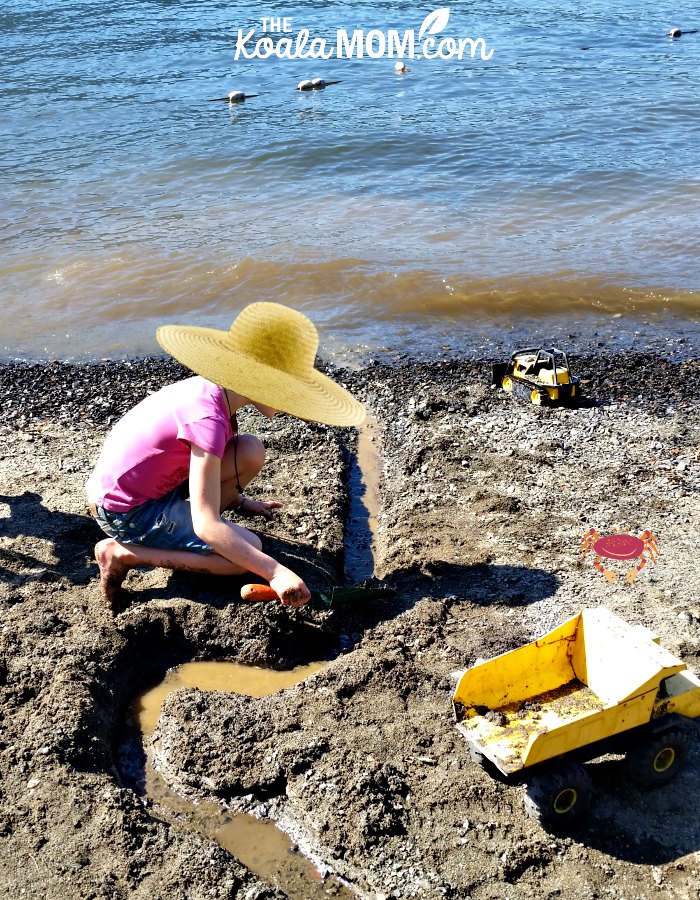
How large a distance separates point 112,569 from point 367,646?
1.27 m

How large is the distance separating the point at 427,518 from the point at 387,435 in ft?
3.90

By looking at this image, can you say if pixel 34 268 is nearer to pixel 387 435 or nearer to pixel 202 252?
pixel 202 252

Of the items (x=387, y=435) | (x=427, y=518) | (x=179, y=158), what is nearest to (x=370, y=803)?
(x=427, y=518)

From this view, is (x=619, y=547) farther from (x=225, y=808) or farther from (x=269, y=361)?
(x=225, y=808)

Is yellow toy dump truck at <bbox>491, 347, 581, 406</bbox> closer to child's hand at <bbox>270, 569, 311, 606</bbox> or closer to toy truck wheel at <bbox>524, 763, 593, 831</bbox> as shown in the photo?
child's hand at <bbox>270, 569, 311, 606</bbox>

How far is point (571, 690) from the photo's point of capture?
3.52m

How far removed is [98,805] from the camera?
9.98ft

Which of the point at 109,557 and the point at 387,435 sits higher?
the point at 109,557

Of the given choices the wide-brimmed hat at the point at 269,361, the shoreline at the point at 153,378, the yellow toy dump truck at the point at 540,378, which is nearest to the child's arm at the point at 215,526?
the wide-brimmed hat at the point at 269,361

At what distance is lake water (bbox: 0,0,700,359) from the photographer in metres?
8.50

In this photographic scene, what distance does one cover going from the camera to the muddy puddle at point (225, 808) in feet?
9.61

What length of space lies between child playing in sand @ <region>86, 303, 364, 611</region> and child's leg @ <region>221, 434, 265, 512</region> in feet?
0.65

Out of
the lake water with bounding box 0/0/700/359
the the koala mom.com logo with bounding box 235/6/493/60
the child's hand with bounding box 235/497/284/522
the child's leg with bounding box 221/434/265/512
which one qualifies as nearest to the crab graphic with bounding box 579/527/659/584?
the child's hand with bounding box 235/497/284/522

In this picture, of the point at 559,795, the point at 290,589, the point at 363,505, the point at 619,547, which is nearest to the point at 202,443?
the point at 290,589
